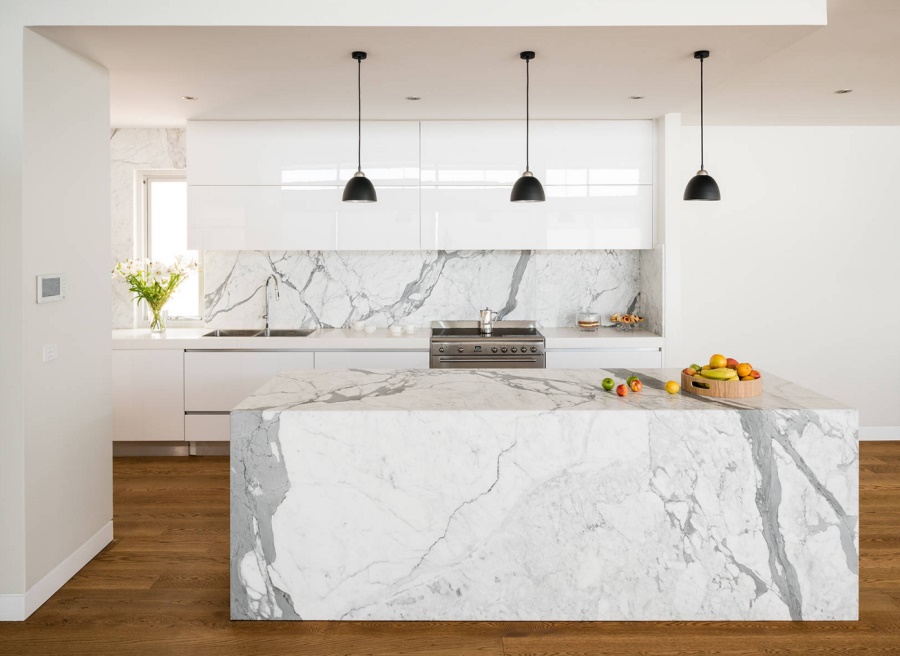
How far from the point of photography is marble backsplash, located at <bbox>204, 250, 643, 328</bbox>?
5.94 metres

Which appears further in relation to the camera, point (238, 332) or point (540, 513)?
point (238, 332)

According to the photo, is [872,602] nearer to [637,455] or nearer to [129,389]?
[637,455]

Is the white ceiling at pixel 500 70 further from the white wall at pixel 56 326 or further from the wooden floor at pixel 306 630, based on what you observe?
the wooden floor at pixel 306 630

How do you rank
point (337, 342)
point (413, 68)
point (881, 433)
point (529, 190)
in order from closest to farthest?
point (529, 190) → point (413, 68) → point (337, 342) → point (881, 433)

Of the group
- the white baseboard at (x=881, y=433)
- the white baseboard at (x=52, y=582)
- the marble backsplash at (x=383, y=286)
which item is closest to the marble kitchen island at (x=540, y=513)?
the white baseboard at (x=52, y=582)

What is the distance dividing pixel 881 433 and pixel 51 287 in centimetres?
593

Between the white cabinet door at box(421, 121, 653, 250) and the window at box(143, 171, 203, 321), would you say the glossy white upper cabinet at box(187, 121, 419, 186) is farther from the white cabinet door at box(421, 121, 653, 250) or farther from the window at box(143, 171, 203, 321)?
the window at box(143, 171, 203, 321)

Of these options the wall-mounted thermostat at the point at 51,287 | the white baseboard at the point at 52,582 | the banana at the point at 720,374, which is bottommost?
the white baseboard at the point at 52,582

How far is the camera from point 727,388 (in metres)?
3.17

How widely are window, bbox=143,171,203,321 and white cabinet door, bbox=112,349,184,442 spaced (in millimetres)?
799

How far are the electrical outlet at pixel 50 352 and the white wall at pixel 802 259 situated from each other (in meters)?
4.43

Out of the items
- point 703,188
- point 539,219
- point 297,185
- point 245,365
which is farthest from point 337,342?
point 703,188

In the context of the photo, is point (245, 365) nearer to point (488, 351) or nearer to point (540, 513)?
point (488, 351)

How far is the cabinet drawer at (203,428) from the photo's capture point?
538cm
